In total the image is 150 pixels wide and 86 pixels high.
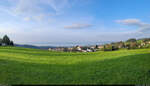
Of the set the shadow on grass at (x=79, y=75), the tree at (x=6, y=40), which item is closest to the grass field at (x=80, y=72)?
the shadow on grass at (x=79, y=75)

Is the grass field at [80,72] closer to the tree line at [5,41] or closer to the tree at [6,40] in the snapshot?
the tree line at [5,41]

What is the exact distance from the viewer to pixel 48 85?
A: 5.03 m

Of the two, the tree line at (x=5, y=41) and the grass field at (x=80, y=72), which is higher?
the tree line at (x=5, y=41)

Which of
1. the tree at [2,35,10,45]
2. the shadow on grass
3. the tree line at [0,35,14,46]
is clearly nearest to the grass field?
the shadow on grass

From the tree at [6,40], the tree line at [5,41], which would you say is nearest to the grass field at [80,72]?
the tree line at [5,41]

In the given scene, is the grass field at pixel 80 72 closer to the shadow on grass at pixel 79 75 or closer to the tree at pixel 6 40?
the shadow on grass at pixel 79 75

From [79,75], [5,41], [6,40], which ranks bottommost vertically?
[79,75]

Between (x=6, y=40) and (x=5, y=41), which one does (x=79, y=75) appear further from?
(x=5, y=41)

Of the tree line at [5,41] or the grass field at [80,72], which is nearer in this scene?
the grass field at [80,72]

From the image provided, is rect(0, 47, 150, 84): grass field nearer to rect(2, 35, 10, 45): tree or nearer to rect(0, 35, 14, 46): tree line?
rect(0, 35, 14, 46): tree line

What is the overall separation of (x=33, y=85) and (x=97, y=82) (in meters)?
2.83

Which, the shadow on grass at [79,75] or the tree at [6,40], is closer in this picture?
the shadow on grass at [79,75]

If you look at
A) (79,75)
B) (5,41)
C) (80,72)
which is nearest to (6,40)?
(5,41)

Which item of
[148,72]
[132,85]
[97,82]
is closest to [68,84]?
[97,82]
